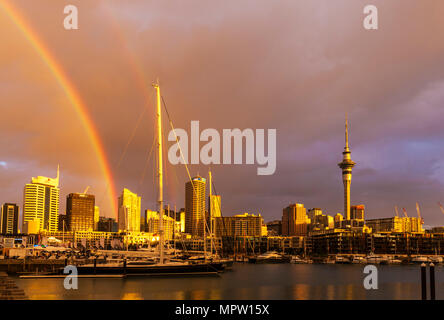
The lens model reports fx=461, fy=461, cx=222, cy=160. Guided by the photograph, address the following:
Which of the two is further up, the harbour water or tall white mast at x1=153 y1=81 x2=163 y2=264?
tall white mast at x1=153 y1=81 x2=163 y2=264

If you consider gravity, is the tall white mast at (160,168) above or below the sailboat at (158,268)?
above

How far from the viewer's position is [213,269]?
9031 centimetres

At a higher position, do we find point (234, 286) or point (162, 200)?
point (162, 200)

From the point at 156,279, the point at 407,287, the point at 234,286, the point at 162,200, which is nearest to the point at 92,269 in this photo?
the point at 156,279

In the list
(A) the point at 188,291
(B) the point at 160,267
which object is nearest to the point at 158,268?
(B) the point at 160,267

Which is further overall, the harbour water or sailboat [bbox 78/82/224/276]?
sailboat [bbox 78/82/224/276]

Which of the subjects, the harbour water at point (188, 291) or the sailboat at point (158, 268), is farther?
the sailboat at point (158, 268)

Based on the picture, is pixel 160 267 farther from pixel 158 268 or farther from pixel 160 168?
pixel 160 168

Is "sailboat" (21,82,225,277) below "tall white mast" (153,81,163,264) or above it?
below

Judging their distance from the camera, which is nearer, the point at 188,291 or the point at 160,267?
the point at 188,291

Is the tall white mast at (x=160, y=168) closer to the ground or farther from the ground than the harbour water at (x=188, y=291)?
farther from the ground

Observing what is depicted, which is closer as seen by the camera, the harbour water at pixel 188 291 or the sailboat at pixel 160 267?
the harbour water at pixel 188 291
